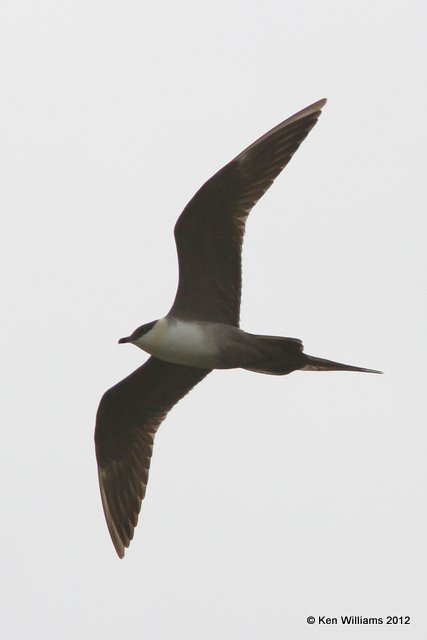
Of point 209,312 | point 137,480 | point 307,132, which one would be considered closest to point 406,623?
point 137,480

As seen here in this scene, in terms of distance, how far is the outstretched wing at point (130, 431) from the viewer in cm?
1455

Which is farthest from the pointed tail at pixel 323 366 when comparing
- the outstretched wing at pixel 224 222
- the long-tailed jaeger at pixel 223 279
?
the outstretched wing at pixel 224 222

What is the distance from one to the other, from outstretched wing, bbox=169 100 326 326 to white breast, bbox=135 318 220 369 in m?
0.16

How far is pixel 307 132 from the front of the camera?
13.5 meters

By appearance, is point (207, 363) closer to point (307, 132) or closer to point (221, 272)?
point (221, 272)

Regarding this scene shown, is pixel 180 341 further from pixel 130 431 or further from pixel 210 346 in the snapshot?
pixel 130 431

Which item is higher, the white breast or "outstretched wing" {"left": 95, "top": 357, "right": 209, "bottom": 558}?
the white breast

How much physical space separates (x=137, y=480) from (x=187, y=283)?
7.46 feet

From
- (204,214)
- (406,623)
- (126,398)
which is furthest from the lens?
(406,623)

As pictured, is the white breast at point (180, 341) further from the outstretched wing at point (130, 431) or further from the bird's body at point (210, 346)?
the outstretched wing at point (130, 431)

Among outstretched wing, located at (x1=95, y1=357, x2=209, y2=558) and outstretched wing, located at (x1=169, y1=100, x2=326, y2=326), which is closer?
outstretched wing, located at (x1=169, y1=100, x2=326, y2=326)

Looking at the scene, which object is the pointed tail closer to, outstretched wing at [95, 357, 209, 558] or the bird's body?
the bird's body

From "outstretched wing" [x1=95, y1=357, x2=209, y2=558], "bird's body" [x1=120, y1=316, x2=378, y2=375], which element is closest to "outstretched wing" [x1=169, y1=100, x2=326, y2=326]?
"bird's body" [x1=120, y1=316, x2=378, y2=375]

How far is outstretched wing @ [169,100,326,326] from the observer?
43.8 feet
